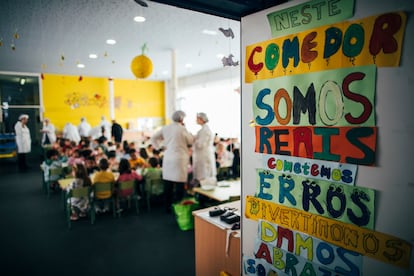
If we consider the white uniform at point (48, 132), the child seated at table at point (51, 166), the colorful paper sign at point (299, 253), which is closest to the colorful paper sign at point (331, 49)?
the colorful paper sign at point (299, 253)

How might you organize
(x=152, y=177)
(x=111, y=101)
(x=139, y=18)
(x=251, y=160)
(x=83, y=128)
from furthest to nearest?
(x=111, y=101) → (x=83, y=128) → (x=152, y=177) → (x=139, y=18) → (x=251, y=160)

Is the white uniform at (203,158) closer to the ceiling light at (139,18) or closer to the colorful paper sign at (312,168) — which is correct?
the ceiling light at (139,18)

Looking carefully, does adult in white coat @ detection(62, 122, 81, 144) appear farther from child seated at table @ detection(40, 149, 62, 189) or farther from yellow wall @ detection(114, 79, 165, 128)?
child seated at table @ detection(40, 149, 62, 189)

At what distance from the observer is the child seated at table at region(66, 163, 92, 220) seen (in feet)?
12.8

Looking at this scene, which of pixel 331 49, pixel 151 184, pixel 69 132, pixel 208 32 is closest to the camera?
pixel 331 49

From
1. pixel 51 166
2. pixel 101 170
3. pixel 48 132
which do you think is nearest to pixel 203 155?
pixel 101 170

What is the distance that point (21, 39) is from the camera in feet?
16.5

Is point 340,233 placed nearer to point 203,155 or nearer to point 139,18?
point 203,155

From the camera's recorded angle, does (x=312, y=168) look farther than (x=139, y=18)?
No

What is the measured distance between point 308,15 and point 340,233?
101 centimetres

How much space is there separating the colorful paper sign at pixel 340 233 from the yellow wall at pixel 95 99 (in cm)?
866

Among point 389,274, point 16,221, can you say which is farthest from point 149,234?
point 389,274

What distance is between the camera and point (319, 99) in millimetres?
1250

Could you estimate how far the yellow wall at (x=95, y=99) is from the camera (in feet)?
30.9
